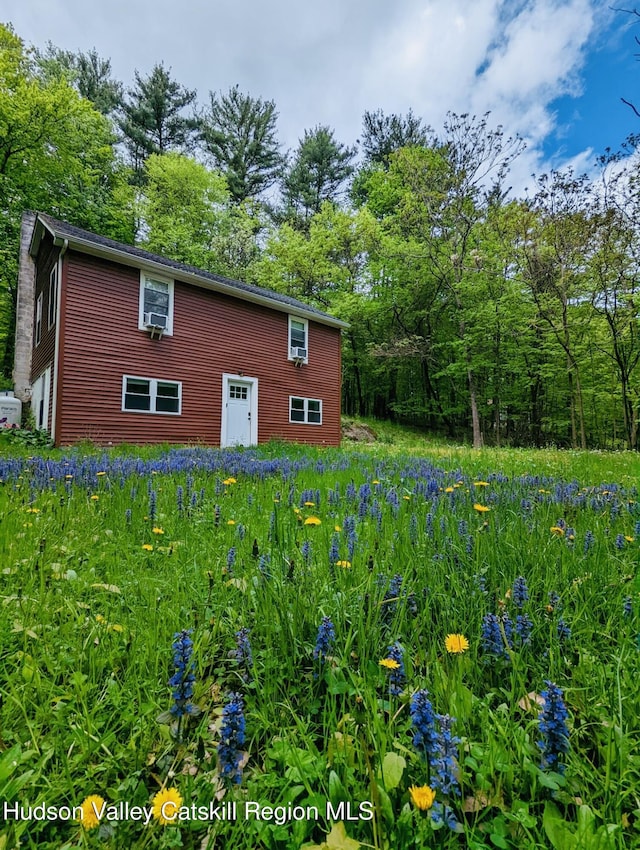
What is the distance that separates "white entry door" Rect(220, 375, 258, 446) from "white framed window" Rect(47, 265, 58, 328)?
514cm

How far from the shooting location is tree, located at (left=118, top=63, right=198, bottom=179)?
2617cm

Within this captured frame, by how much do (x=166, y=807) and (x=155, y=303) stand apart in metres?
13.1

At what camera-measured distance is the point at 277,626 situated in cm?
146

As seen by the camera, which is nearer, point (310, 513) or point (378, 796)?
point (378, 796)

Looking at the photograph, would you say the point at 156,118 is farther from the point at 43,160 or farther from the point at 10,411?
the point at 10,411

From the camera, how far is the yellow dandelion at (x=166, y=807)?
2.72 feet

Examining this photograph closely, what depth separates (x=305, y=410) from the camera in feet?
52.0

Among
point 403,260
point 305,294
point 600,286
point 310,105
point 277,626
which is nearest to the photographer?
point 277,626

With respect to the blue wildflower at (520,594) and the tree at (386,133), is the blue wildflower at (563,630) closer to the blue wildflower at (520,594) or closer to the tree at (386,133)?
the blue wildflower at (520,594)

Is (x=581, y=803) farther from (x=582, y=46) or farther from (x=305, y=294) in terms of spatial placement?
(x=305, y=294)

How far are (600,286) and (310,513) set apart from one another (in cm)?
1756

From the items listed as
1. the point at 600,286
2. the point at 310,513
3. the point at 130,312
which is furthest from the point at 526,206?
the point at 310,513

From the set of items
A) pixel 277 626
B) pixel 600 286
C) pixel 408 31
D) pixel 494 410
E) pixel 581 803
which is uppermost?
pixel 408 31

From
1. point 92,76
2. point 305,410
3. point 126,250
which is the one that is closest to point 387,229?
point 305,410
